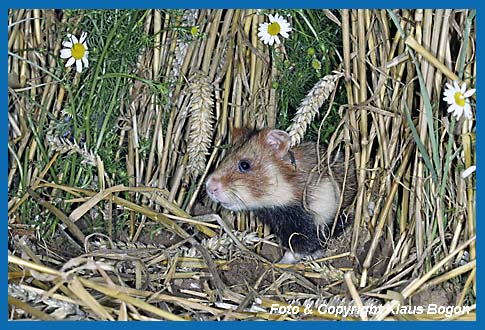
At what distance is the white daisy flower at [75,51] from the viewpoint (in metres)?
2.35

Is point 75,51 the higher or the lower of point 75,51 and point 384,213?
the higher

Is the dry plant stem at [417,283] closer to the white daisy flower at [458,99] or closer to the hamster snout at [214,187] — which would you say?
the white daisy flower at [458,99]

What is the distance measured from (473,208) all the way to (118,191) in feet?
2.84

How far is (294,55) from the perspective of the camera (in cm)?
235

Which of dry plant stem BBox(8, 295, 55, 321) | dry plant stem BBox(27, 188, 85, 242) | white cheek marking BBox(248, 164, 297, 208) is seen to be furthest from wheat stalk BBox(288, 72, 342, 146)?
dry plant stem BBox(8, 295, 55, 321)

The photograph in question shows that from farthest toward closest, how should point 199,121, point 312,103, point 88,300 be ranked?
point 199,121 < point 312,103 < point 88,300

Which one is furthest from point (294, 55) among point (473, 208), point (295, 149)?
point (473, 208)

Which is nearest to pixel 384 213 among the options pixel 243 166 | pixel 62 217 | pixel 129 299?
pixel 243 166

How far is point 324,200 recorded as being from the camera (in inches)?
93.7

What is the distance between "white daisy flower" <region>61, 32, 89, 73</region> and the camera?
235 cm

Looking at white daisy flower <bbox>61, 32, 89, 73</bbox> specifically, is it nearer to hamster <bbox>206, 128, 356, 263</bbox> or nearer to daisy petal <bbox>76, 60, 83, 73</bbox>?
daisy petal <bbox>76, 60, 83, 73</bbox>

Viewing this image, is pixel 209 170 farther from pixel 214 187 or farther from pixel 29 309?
pixel 29 309

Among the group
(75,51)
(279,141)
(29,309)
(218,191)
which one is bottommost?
(29,309)

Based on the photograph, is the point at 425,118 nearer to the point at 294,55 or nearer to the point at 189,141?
the point at 294,55
